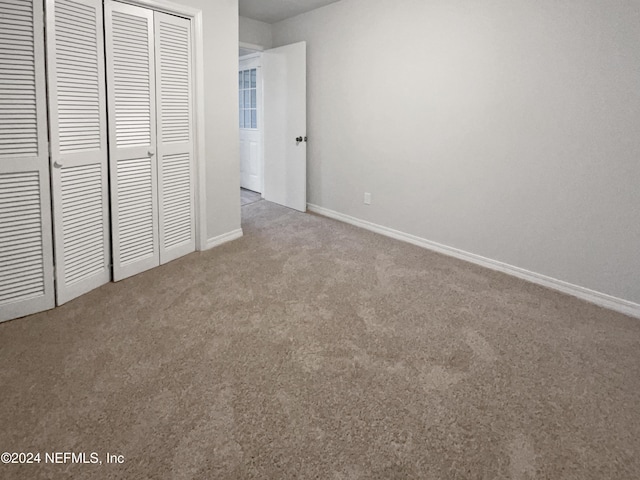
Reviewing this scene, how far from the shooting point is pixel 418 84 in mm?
4129

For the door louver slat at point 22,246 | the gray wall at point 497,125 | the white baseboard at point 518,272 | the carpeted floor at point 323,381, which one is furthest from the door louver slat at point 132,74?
the white baseboard at point 518,272

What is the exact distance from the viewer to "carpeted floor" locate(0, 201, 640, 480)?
5.43 feet

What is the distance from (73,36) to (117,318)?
1.72 metres

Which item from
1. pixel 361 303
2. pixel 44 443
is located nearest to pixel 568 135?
pixel 361 303

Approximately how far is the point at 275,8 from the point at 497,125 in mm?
2949

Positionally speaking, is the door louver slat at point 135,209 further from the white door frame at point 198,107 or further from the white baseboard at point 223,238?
the white baseboard at point 223,238

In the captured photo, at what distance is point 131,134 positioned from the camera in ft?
10.6

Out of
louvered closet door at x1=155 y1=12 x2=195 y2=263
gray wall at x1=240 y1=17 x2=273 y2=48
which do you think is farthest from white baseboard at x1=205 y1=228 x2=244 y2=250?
gray wall at x1=240 y1=17 x2=273 y2=48

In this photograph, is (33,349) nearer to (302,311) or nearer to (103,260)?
(103,260)

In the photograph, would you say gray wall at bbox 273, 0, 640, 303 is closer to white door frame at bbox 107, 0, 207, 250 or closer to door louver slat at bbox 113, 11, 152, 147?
white door frame at bbox 107, 0, 207, 250

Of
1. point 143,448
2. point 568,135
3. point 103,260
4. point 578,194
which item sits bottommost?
point 143,448

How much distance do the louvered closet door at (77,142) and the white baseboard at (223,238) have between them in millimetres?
1084

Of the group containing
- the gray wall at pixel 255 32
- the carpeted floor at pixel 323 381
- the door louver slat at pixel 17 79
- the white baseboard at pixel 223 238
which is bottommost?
the carpeted floor at pixel 323 381

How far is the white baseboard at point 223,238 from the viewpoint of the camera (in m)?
4.12
